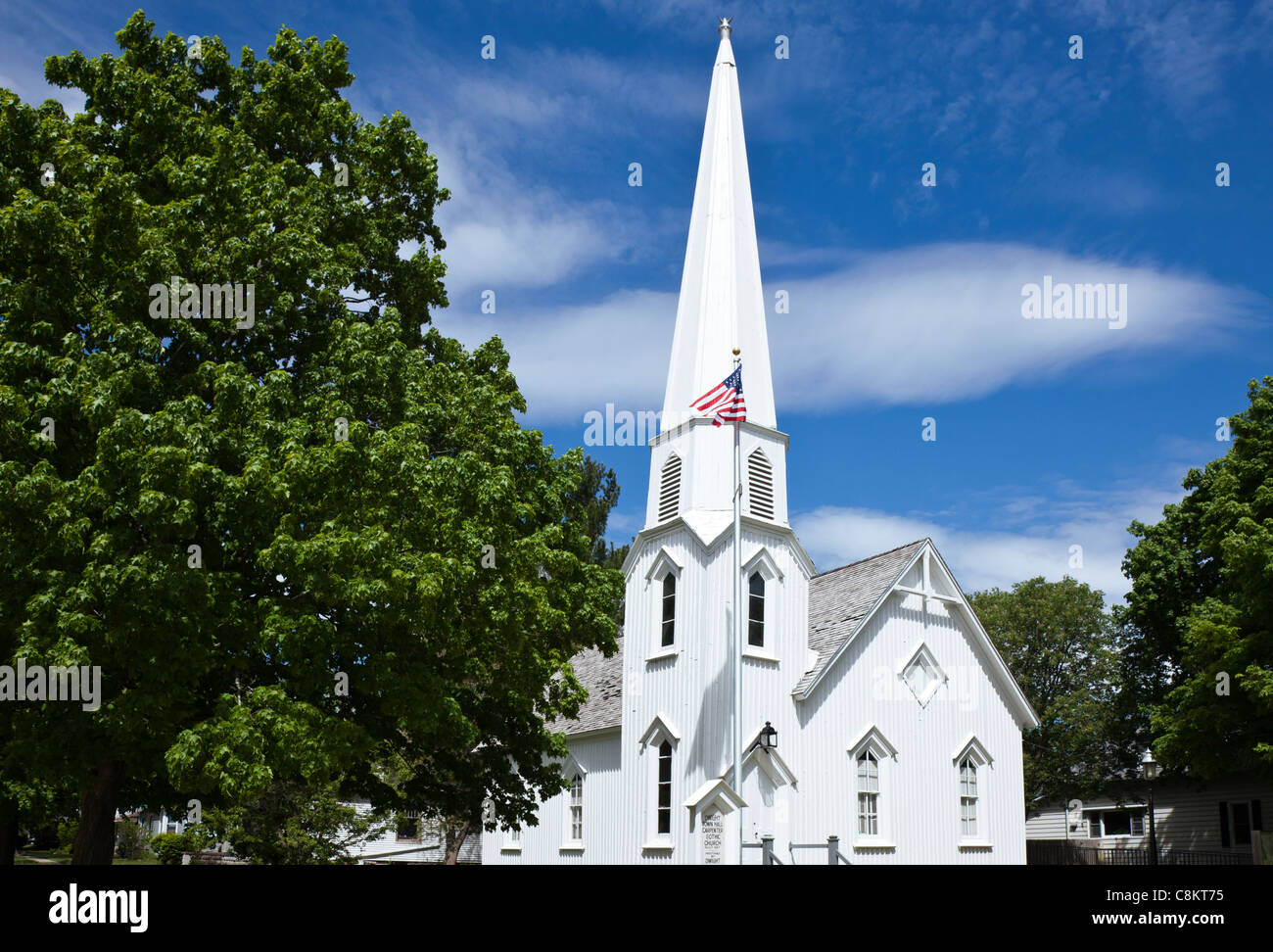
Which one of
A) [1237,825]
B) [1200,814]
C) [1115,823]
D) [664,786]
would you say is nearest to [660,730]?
[664,786]

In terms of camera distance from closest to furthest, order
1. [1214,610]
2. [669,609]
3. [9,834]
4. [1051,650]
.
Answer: [9,834], [669,609], [1214,610], [1051,650]

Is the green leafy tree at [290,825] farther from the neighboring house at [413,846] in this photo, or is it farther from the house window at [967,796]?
the house window at [967,796]

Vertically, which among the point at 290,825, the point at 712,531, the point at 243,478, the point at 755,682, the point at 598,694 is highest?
the point at 712,531

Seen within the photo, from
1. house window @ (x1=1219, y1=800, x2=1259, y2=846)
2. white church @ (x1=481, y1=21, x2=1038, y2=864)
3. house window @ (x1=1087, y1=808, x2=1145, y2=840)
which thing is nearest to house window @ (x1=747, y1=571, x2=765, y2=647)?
white church @ (x1=481, y1=21, x2=1038, y2=864)

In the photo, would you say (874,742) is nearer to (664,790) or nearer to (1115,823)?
(664,790)

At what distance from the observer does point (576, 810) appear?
3028cm

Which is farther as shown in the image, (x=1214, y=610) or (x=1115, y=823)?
(x=1115, y=823)

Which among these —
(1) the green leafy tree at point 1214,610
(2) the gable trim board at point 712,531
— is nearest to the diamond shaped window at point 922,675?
(2) the gable trim board at point 712,531

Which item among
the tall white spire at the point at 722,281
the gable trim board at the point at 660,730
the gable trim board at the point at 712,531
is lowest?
the gable trim board at the point at 660,730

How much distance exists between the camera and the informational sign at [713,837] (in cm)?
2361

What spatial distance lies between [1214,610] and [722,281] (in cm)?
2093

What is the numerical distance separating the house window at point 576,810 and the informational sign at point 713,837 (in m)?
6.89
